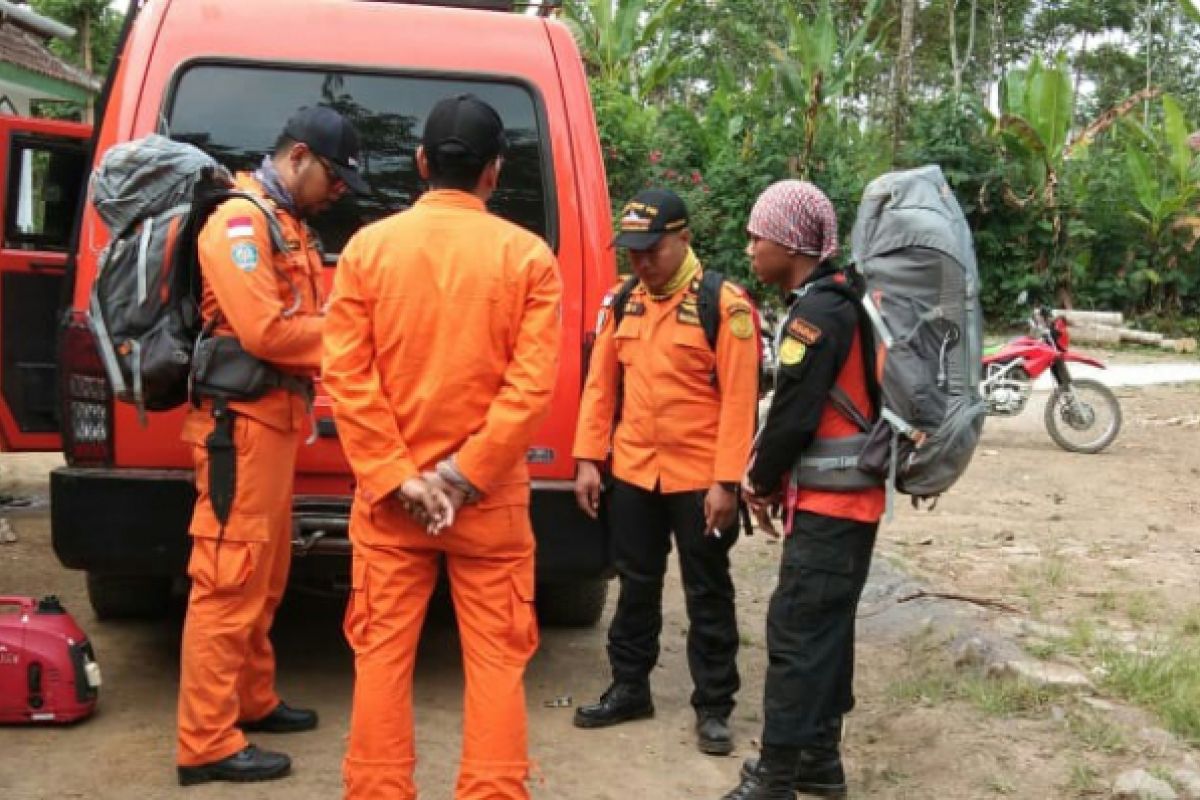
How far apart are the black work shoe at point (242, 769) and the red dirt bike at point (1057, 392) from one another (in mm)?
7945

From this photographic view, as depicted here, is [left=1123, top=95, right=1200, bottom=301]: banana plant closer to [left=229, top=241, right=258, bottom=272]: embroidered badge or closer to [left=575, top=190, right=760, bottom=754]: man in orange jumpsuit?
[left=575, top=190, right=760, bottom=754]: man in orange jumpsuit

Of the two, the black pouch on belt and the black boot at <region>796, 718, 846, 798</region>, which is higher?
the black pouch on belt

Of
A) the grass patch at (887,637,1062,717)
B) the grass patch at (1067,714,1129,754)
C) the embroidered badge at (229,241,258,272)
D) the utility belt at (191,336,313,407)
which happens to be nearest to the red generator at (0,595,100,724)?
the utility belt at (191,336,313,407)

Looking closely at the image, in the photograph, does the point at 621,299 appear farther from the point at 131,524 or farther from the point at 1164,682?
the point at 1164,682

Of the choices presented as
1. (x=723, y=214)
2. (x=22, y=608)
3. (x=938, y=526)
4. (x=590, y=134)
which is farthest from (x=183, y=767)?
(x=723, y=214)

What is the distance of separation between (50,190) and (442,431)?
11.3ft

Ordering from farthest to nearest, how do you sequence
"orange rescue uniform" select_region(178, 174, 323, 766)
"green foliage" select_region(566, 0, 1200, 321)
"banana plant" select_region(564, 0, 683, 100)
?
1. "banana plant" select_region(564, 0, 683, 100)
2. "green foliage" select_region(566, 0, 1200, 321)
3. "orange rescue uniform" select_region(178, 174, 323, 766)

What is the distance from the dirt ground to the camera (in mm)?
3879

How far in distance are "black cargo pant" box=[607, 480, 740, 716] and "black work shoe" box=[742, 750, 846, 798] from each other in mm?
437

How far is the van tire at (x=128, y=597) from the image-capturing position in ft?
16.5

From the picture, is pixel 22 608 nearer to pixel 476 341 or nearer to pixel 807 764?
pixel 476 341

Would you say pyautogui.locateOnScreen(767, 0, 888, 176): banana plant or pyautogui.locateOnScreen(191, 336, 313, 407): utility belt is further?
pyautogui.locateOnScreen(767, 0, 888, 176): banana plant

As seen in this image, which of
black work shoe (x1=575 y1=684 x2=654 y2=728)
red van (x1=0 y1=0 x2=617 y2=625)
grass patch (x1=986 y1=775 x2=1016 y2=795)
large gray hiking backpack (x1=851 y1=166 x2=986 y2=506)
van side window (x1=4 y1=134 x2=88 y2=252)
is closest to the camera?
large gray hiking backpack (x1=851 y1=166 x2=986 y2=506)

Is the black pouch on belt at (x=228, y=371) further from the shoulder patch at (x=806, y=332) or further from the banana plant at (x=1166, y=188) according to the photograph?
the banana plant at (x=1166, y=188)
